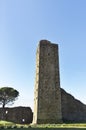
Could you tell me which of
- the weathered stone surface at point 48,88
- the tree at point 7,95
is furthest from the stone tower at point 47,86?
the tree at point 7,95

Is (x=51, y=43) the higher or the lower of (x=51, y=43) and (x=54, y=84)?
the higher

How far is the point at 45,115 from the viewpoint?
44844mm

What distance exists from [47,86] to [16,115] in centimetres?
1123

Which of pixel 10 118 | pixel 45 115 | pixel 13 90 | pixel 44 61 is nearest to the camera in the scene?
pixel 45 115

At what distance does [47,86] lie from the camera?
4675cm

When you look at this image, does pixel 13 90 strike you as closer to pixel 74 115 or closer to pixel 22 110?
pixel 22 110

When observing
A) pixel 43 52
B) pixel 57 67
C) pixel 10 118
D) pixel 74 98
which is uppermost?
pixel 43 52

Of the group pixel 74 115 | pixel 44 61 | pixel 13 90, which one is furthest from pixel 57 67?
pixel 13 90

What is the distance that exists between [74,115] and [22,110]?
1135 centimetres

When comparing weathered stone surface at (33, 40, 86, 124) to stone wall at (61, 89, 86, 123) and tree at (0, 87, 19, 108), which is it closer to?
stone wall at (61, 89, 86, 123)

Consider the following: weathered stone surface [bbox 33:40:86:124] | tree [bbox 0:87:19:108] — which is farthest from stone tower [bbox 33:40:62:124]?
tree [bbox 0:87:19:108]

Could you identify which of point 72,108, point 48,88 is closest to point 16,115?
point 48,88

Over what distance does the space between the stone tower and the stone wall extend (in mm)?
6193

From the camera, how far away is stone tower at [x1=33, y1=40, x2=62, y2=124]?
45.0 metres
